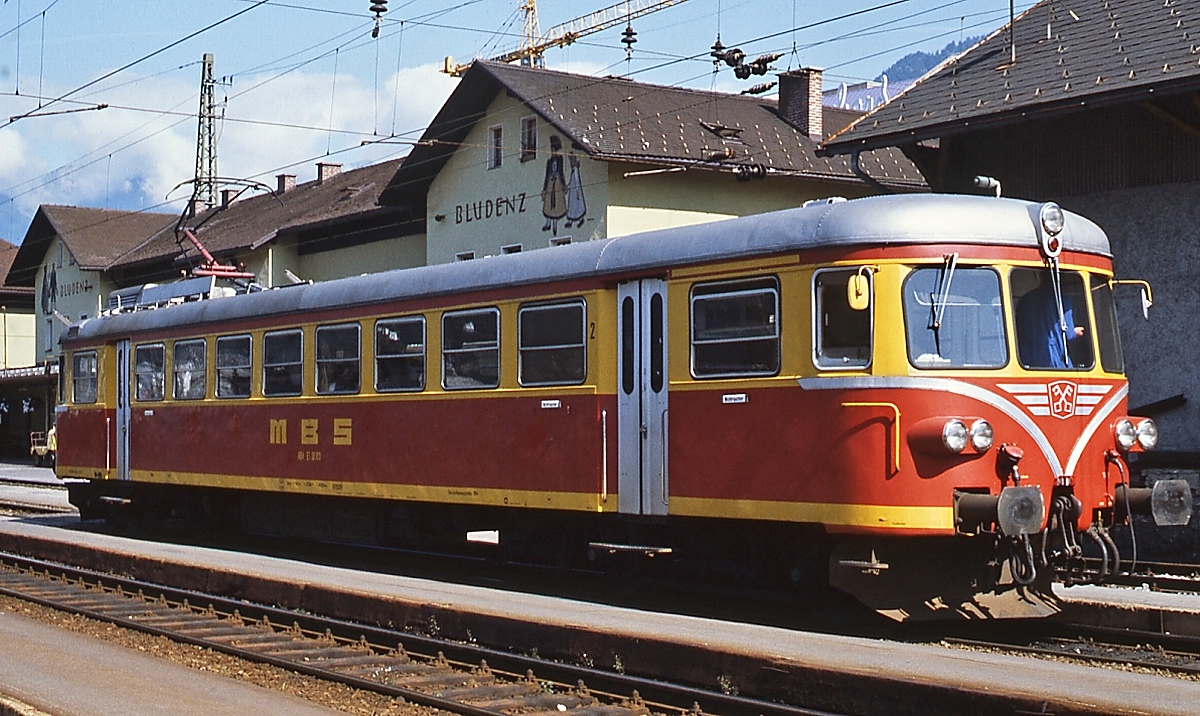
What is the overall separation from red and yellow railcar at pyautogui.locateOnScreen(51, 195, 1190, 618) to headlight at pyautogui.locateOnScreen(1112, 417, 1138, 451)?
0.02 m

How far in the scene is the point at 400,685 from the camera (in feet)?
31.9

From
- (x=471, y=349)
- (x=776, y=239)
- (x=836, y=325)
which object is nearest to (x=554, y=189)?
(x=471, y=349)

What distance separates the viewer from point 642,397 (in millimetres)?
12617

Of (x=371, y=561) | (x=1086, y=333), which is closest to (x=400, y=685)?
(x=1086, y=333)

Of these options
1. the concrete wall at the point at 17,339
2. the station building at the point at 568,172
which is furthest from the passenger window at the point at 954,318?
the concrete wall at the point at 17,339

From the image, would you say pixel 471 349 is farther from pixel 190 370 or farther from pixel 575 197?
pixel 575 197

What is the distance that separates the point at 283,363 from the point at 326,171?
3457cm

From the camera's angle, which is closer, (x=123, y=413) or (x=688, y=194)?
(x=123, y=413)

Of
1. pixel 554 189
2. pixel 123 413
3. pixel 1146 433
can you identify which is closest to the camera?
pixel 1146 433

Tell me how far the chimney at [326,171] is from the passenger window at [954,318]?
4042 cm

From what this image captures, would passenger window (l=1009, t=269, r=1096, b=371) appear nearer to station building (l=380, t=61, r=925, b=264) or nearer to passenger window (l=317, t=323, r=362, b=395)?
passenger window (l=317, t=323, r=362, b=395)

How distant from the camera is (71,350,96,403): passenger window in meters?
21.7

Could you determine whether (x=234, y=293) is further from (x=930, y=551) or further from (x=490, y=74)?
(x=490, y=74)

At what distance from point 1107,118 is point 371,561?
971cm
